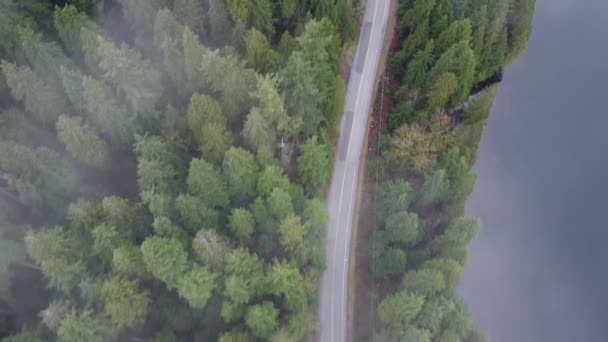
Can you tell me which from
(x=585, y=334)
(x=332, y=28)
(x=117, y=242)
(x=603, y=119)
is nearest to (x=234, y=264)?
(x=117, y=242)

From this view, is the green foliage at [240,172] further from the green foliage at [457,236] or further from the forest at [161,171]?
the green foliage at [457,236]

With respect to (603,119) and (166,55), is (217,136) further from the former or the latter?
(603,119)

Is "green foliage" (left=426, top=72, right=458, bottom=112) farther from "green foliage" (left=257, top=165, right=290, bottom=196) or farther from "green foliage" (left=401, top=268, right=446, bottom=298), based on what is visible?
"green foliage" (left=257, top=165, right=290, bottom=196)

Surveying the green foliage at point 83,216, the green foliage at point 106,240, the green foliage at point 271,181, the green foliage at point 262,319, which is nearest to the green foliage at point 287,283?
the green foliage at point 262,319

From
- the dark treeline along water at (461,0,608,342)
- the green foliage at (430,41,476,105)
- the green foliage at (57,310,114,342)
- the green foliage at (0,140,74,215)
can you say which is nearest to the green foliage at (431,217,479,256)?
the dark treeline along water at (461,0,608,342)

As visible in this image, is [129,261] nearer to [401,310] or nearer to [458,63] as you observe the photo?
[401,310]

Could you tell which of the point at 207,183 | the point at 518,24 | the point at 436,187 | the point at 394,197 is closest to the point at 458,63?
the point at 436,187

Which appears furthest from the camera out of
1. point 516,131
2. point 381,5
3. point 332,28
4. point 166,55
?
point 516,131
